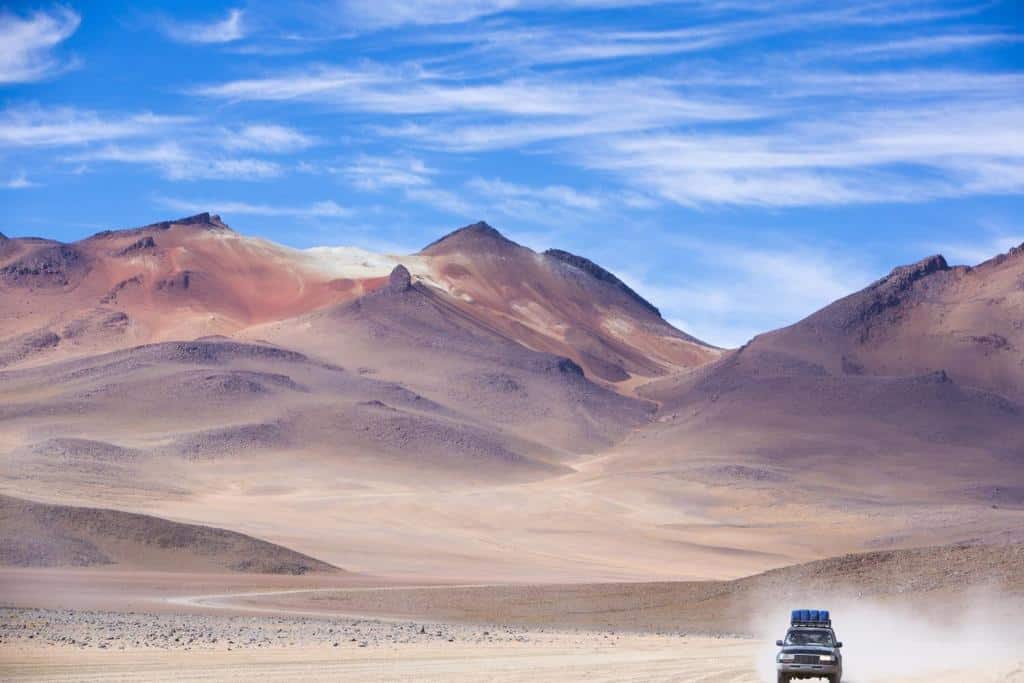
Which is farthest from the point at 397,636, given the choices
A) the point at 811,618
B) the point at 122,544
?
the point at 122,544

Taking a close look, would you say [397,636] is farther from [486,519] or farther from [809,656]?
[486,519]

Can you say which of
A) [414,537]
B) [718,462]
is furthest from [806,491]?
[414,537]

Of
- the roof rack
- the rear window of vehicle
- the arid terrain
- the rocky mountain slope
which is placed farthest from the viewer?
the rocky mountain slope

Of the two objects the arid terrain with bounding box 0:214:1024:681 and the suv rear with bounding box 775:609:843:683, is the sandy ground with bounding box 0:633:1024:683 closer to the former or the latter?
the arid terrain with bounding box 0:214:1024:681

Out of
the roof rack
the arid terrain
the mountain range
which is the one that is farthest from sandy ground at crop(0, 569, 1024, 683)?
the mountain range

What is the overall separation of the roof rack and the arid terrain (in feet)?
4.62

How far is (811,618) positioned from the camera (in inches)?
1315

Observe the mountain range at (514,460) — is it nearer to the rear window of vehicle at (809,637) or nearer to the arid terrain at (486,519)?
the arid terrain at (486,519)

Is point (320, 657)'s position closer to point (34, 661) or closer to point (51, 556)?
point (34, 661)

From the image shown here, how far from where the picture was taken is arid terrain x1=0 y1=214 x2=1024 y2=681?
4244 centimetres

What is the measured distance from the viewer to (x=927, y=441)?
16462cm

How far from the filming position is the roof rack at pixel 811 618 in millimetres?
32969

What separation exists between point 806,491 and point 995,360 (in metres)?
63.2

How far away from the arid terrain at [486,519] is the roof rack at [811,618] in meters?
1.41
